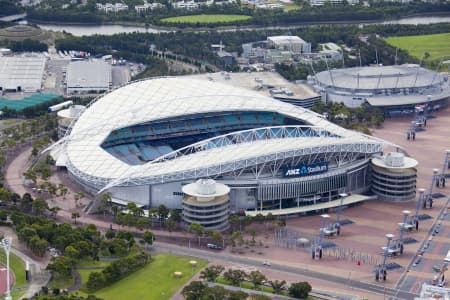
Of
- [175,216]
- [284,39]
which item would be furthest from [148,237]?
[284,39]

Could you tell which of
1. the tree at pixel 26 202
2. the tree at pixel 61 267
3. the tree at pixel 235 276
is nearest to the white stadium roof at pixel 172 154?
the tree at pixel 26 202

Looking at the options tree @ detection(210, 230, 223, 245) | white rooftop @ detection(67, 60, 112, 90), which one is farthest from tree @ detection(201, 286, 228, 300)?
white rooftop @ detection(67, 60, 112, 90)

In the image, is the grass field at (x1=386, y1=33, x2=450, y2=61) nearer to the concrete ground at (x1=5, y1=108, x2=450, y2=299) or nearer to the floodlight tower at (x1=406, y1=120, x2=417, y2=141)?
the floodlight tower at (x1=406, y1=120, x2=417, y2=141)

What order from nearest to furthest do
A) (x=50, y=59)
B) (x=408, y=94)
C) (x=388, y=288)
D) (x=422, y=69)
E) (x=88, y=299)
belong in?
1. (x=88, y=299)
2. (x=388, y=288)
3. (x=408, y=94)
4. (x=422, y=69)
5. (x=50, y=59)

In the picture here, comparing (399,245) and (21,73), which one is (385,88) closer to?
(21,73)

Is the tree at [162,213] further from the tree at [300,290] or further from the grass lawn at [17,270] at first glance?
the tree at [300,290]

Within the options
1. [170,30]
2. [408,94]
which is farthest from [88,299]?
[170,30]

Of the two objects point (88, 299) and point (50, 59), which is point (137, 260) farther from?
point (50, 59)
